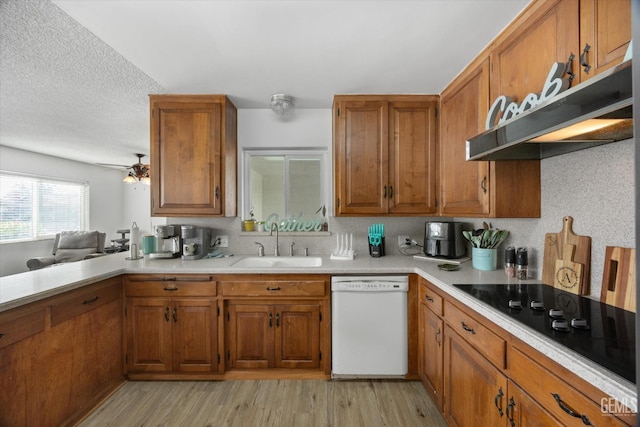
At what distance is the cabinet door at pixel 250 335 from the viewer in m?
2.21

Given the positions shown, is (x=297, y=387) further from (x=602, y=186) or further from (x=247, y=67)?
(x=247, y=67)

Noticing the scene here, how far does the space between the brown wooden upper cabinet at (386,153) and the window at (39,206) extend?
593cm

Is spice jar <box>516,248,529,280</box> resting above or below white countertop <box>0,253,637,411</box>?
above

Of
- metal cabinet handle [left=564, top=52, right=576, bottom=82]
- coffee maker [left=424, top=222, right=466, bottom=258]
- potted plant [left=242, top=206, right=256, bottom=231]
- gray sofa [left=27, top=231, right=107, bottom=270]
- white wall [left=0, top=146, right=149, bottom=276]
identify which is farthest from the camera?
gray sofa [left=27, top=231, right=107, bottom=270]

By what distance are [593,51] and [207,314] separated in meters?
2.61

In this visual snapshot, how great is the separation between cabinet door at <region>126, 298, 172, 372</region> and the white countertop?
26 centimetres

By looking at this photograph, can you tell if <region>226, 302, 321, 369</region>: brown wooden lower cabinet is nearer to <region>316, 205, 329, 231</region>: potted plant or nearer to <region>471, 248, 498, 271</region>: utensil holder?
<region>316, 205, 329, 231</region>: potted plant

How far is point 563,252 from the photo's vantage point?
154 cm

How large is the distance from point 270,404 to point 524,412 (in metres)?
1.55

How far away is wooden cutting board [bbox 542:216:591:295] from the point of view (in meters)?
1.41

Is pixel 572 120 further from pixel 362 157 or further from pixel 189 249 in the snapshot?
pixel 189 249

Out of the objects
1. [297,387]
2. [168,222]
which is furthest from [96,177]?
[297,387]

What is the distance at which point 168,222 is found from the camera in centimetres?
291

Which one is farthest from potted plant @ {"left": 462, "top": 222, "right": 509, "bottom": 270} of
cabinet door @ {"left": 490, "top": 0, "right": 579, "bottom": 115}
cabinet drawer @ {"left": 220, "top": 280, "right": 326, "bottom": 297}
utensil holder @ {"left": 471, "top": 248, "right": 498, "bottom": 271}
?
cabinet drawer @ {"left": 220, "top": 280, "right": 326, "bottom": 297}
